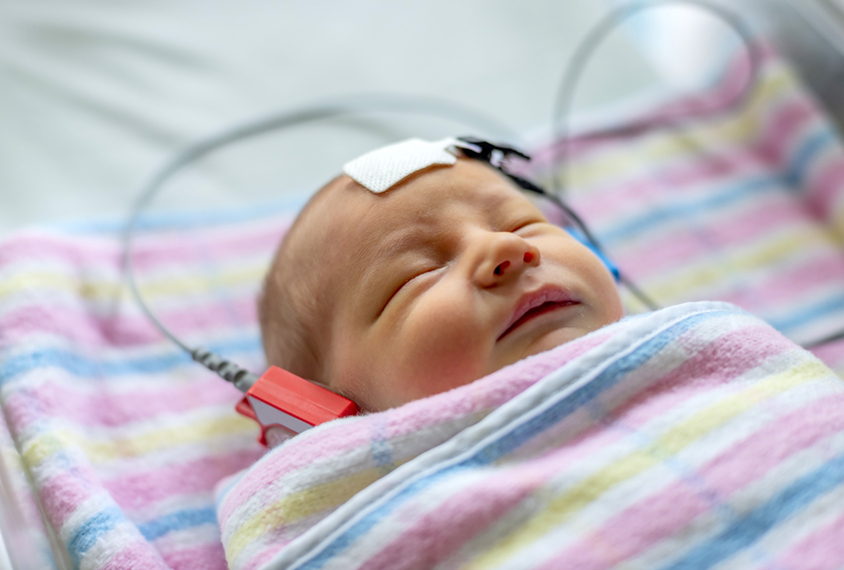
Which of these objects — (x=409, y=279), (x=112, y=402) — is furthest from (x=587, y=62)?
(x=112, y=402)

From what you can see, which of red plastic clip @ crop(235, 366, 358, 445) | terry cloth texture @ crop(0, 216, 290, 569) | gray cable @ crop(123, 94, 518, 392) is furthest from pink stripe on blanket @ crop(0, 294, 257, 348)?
red plastic clip @ crop(235, 366, 358, 445)

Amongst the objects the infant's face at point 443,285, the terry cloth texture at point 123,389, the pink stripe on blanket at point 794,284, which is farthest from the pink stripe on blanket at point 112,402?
Answer: the pink stripe on blanket at point 794,284

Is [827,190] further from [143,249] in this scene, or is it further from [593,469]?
[143,249]

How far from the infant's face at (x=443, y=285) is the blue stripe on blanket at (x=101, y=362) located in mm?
307

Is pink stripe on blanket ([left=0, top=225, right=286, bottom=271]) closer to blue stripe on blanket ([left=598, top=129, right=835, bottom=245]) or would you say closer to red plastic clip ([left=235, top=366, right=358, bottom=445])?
red plastic clip ([left=235, top=366, right=358, bottom=445])

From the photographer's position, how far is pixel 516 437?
2.21ft

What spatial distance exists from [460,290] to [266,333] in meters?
0.30

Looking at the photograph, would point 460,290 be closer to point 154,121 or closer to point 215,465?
point 215,465

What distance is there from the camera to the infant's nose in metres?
0.75

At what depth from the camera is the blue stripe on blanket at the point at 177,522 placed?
2.87 feet

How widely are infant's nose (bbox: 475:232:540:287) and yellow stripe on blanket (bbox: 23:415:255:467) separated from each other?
47cm

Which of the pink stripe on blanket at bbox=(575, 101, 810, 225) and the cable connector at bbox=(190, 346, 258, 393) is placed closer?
the cable connector at bbox=(190, 346, 258, 393)

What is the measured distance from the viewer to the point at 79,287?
1.07m

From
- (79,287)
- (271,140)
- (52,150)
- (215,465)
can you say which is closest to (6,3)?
(52,150)
